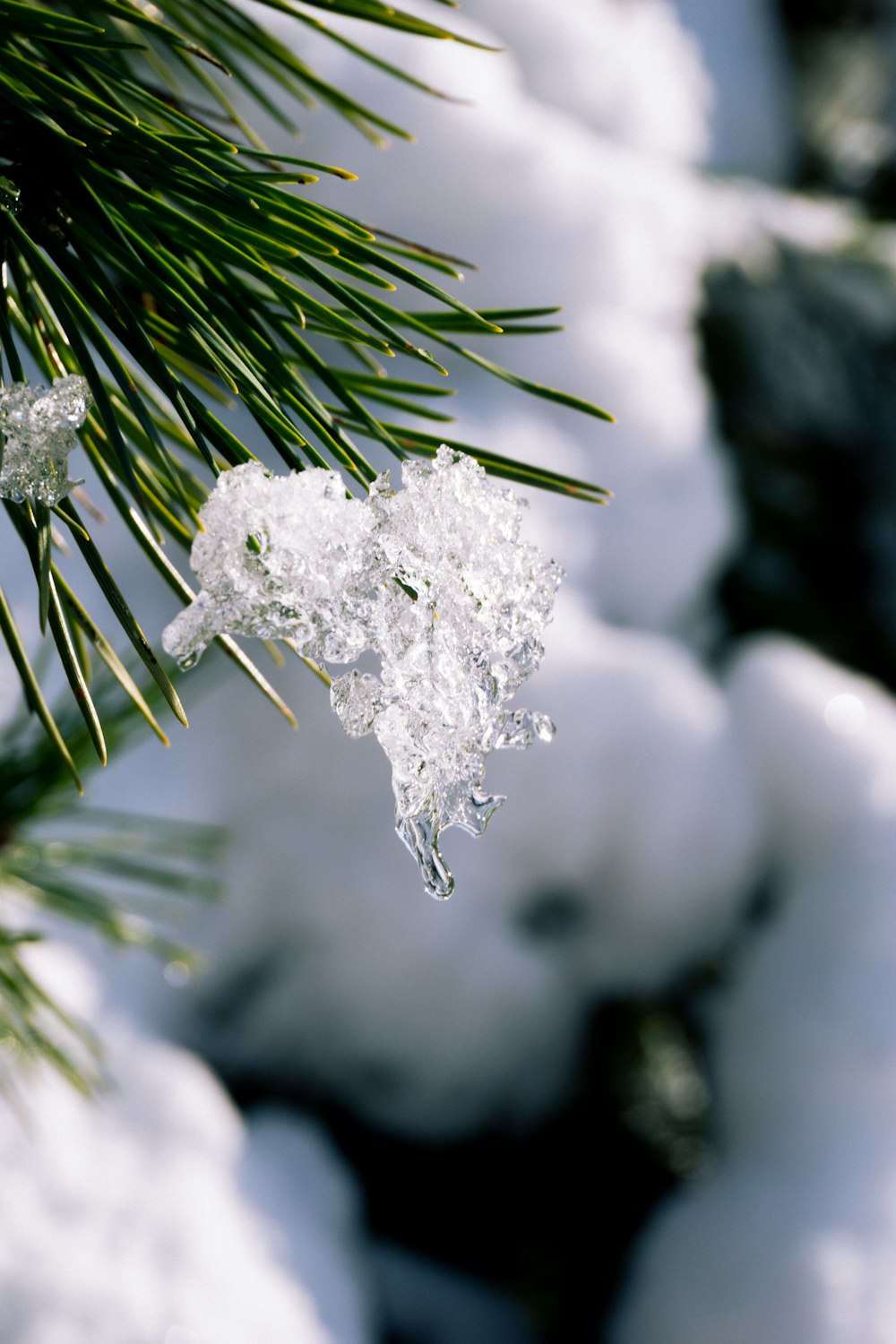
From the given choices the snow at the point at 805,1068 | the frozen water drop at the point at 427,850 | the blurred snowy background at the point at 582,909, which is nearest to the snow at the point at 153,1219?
the blurred snowy background at the point at 582,909

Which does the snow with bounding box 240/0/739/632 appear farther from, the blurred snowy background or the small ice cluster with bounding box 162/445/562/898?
the small ice cluster with bounding box 162/445/562/898

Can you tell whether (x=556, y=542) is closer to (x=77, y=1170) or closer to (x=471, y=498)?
(x=77, y=1170)

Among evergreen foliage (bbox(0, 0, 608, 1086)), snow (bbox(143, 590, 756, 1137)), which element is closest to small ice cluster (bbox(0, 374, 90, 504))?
evergreen foliage (bbox(0, 0, 608, 1086))

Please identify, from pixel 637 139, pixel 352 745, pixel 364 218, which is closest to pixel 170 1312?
pixel 352 745

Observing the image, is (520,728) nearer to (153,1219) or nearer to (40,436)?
(40,436)

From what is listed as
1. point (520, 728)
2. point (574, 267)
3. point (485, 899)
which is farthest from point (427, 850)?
point (574, 267)
